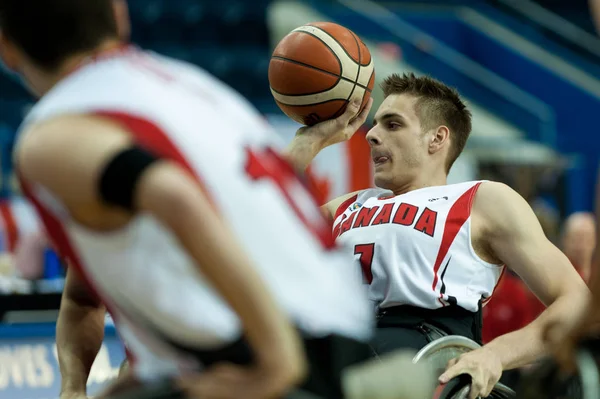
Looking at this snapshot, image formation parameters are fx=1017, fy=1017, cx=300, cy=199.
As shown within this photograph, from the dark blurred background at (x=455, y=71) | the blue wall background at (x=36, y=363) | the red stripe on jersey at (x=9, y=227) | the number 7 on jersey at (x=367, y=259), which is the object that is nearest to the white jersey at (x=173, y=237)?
the number 7 on jersey at (x=367, y=259)

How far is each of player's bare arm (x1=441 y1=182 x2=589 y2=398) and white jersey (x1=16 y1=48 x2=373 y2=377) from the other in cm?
178

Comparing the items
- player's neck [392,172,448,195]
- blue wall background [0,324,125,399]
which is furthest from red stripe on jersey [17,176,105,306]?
blue wall background [0,324,125,399]

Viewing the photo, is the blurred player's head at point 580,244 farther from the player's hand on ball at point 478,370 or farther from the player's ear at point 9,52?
the player's ear at point 9,52

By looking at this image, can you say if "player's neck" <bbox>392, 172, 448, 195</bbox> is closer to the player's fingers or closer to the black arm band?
the player's fingers

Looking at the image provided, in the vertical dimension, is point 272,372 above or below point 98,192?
below

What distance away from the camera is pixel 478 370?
3.72 metres

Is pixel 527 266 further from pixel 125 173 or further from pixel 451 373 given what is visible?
pixel 125 173

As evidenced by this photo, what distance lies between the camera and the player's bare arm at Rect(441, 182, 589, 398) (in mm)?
3826

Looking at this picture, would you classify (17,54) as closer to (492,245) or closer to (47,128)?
(47,128)

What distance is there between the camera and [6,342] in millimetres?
6441

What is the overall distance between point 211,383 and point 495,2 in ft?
55.3

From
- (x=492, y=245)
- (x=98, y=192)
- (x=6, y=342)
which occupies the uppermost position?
(x=98, y=192)

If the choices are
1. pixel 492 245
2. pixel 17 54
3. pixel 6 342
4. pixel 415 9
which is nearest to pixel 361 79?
pixel 492 245

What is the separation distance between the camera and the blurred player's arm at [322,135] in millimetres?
3730
